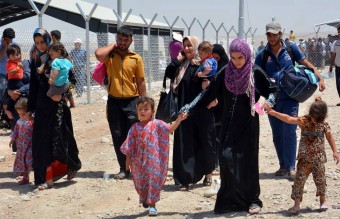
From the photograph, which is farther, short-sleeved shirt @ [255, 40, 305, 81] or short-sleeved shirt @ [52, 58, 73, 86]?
short-sleeved shirt @ [255, 40, 305, 81]

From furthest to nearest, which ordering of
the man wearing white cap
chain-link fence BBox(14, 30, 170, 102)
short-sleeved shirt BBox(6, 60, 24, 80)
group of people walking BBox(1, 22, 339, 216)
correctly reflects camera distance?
the man wearing white cap
chain-link fence BBox(14, 30, 170, 102)
short-sleeved shirt BBox(6, 60, 24, 80)
group of people walking BBox(1, 22, 339, 216)

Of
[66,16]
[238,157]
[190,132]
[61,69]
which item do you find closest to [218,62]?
[190,132]

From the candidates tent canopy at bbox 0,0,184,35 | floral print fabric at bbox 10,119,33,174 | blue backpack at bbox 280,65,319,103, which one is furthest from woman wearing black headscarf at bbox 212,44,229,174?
tent canopy at bbox 0,0,184,35

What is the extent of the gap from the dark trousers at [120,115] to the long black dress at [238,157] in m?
1.72

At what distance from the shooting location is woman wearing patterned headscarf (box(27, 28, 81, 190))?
6.43m

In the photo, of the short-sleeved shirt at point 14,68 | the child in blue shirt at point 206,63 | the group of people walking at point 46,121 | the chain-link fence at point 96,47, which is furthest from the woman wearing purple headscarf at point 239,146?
the chain-link fence at point 96,47

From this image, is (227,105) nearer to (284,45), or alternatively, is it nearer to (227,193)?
(227,193)

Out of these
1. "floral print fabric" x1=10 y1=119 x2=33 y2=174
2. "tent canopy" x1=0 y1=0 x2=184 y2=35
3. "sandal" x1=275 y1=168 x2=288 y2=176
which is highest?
"tent canopy" x1=0 y1=0 x2=184 y2=35

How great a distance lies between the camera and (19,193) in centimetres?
644

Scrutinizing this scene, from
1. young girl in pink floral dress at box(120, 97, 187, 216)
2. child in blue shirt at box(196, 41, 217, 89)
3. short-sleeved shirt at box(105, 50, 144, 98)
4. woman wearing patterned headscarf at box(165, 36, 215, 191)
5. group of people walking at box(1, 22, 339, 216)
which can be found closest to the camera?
group of people walking at box(1, 22, 339, 216)

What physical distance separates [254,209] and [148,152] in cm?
103

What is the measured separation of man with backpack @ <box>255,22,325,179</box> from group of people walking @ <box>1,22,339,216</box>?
0.04 feet

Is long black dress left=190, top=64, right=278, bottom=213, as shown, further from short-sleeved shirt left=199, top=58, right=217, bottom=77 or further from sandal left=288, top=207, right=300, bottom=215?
short-sleeved shirt left=199, top=58, right=217, bottom=77

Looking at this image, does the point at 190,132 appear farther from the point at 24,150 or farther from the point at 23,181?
the point at 23,181
